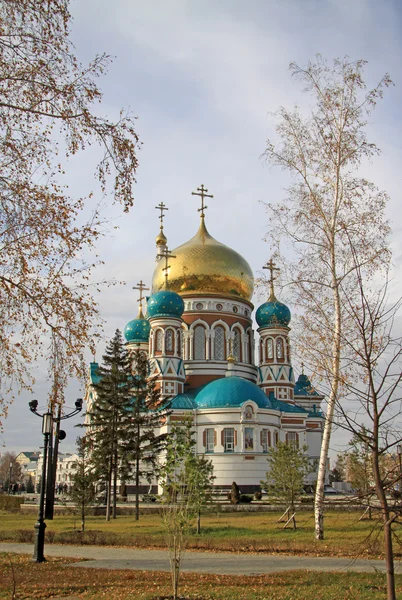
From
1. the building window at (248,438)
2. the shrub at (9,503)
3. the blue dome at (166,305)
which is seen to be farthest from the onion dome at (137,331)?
the shrub at (9,503)

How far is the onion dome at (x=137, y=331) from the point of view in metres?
49.2

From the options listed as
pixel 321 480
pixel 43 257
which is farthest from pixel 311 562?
pixel 43 257

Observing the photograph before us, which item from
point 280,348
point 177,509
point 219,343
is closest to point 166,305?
point 219,343

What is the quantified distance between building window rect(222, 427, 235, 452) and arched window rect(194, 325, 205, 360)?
8192 mm

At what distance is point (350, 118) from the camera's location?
1600cm

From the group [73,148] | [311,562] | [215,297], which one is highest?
[215,297]

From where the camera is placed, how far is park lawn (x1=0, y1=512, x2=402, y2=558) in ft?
45.9

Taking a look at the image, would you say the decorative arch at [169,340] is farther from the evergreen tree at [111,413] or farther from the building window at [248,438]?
the evergreen tree at [111,413]

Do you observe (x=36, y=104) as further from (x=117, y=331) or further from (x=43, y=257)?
(x=117, y=331)

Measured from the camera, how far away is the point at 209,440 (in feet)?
124

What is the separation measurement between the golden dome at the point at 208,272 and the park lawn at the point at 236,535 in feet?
73.8

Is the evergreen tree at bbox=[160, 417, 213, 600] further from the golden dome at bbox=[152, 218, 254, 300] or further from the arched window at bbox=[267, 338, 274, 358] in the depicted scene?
the golden dome at bbox=[152, 218, 254, 300]

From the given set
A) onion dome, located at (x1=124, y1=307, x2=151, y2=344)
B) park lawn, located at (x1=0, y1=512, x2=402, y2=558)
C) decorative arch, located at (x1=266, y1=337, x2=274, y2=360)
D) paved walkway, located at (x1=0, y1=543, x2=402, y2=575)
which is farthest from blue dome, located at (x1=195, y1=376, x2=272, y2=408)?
paved walkway, located at (x1=0, y1=543, x2=402, y2=575)

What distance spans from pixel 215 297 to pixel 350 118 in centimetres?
2963
